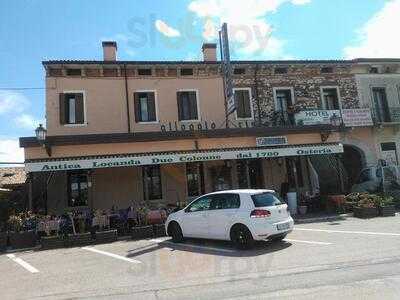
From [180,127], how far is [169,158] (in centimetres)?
479

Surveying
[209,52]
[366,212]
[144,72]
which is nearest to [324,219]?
[366,212]

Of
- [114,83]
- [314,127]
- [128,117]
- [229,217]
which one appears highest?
[114,83]

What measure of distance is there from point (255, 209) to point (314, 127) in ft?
34.4

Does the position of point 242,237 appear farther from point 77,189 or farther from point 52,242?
point 77,189

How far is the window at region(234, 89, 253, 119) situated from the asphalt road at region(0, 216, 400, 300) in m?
11.3

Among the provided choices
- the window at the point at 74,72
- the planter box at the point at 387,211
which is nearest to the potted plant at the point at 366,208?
the planter box at the point at 387,211

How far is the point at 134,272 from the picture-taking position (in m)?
8.90

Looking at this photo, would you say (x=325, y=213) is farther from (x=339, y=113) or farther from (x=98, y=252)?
(x=98, y=252)

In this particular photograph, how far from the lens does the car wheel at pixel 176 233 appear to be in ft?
41.9

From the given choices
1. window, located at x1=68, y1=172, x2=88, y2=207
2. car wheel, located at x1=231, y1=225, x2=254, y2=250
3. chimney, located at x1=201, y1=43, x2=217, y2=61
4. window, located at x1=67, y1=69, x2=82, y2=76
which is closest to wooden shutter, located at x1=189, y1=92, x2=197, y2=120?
chimney, located at x1=201, y1=43, x2=217, y2=61

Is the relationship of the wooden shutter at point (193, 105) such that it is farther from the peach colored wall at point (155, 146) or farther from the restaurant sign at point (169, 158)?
the restaurant sign at point (169, 158)

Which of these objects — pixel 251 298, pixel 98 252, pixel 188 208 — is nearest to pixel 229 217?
pixel 188 208

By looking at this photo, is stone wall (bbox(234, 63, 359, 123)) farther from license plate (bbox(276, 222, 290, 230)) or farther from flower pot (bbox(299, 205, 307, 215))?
license plate (bbox(276, 222, 290, 230))

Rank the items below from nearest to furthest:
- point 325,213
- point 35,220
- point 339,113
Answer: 1. point 35,220
2. point 325,213
3. point 339,113
